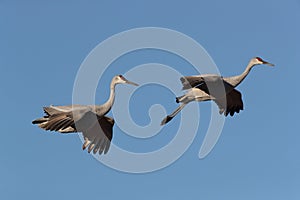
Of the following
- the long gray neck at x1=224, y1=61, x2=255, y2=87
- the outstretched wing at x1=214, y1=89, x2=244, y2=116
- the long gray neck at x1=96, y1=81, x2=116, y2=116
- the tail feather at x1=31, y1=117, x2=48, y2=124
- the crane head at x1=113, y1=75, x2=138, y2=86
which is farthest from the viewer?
the outstretched wing at x1=214, y1=89, x2=244, y2=116

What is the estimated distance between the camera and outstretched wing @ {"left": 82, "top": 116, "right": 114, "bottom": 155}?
102 ft

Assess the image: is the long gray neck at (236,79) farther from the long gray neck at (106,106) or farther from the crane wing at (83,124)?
the crane wing at (83,124)

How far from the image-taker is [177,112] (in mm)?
31172

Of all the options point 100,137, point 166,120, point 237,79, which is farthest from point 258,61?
point 100,137

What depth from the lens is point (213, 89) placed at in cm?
3052

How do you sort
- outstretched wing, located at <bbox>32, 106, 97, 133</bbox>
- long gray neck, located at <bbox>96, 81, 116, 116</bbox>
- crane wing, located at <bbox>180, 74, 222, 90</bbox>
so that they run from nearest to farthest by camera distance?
crane wing, located at <bbox>180, 74, 222, 90</bbox> → outstretched wing, located at <bbox>32, 106, 97, 133</bbox> → long gray neck, located at <bbox>96, 81, 116, 116</bbox>

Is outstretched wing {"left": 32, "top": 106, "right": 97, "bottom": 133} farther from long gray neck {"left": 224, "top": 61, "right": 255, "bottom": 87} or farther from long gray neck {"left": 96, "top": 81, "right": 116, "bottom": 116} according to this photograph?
long gray neck {"left": 224, "top": 61, "right": 255, "bottom": 87}

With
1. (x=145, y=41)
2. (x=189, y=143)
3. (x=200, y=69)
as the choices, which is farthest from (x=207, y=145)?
(x=145, y=41)

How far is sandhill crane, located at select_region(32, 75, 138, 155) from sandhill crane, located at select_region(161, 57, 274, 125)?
254 cm

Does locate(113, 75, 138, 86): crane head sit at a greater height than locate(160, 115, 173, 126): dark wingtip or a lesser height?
greater

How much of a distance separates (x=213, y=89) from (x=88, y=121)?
555 cm

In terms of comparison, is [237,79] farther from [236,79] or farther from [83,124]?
[83,124]

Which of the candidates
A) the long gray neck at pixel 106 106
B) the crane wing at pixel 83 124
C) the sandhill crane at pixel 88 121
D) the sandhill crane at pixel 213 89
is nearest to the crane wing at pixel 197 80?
the sandhill crane at pixel 213 89

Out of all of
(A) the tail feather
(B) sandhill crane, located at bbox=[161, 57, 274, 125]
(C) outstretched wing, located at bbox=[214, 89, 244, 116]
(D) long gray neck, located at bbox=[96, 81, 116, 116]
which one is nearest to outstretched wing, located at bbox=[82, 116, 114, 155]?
(D) long gray neck, located at bbox=[96, 81, 116, 116]
